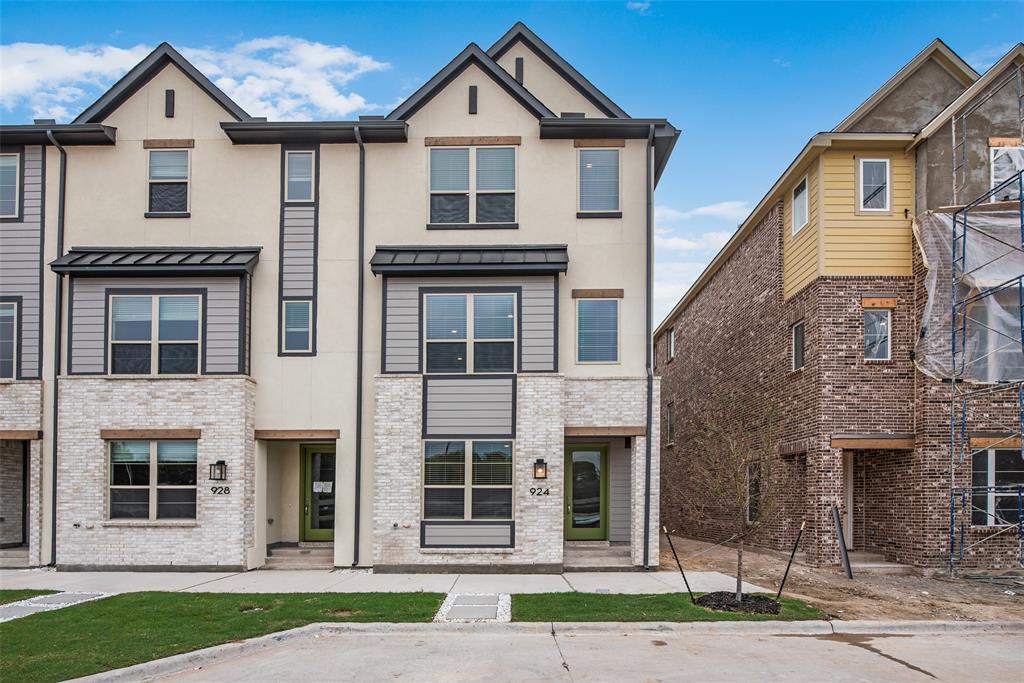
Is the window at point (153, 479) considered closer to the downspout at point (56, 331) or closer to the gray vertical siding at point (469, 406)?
the downspout at point (56, 331)

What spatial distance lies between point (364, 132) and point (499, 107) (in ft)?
8.78

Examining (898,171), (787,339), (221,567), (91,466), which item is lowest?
(221,567)

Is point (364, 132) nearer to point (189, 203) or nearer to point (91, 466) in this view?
point (189, 203)

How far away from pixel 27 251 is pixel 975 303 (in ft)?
59.5

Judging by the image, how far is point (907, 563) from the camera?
15.0m

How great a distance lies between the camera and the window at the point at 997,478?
48.7 ft

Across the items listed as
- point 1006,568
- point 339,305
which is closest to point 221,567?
point 339,305

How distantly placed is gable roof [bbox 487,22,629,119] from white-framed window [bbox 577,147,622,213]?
0.96 metres

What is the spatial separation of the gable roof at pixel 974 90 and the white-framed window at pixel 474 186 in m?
7.76

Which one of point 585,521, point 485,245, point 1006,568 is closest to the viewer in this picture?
point 1006,568

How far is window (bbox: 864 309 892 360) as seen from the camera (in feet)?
50.5

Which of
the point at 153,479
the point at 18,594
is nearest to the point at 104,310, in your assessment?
the point at 153,479

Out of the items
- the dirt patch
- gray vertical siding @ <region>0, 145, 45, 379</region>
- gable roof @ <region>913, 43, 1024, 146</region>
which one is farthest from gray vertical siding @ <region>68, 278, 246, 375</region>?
gable roof @ <region>913, 43, 1024, 146</region>

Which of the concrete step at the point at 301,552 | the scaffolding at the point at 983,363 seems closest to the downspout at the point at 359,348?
the concrete step at the point at 301,552
